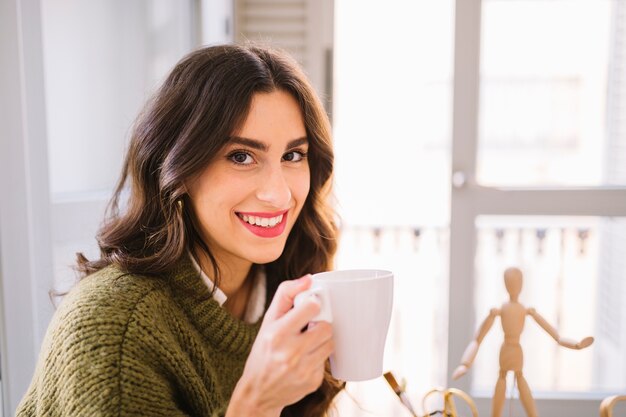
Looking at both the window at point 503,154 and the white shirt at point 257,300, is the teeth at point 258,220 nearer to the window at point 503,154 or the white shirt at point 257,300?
the white shirt at point 257,300

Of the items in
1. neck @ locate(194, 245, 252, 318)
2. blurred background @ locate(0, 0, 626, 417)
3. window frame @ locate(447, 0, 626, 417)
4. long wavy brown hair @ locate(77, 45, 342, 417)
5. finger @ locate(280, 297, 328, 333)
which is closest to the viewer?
finger @ locate(280, 297, 328, 333)

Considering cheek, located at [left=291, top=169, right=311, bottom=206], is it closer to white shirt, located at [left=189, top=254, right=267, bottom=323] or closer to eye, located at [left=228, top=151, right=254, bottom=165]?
eye, located at [left=228, top=151, right=254, bottom=165]

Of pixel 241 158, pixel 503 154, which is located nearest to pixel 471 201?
pixel 503 154

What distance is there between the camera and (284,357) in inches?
24.9

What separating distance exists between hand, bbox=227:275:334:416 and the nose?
0.21 m

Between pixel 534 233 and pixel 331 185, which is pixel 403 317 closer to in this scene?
pixel 534 233

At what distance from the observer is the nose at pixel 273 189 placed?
33.2 inches

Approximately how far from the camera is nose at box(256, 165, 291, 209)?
84cm

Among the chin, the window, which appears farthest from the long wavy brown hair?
the window

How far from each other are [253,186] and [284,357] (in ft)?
0.99

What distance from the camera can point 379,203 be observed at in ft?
11.0

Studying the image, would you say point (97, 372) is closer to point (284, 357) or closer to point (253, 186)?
point (284, 357)

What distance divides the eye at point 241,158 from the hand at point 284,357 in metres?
0.27

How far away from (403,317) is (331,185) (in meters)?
2.35
